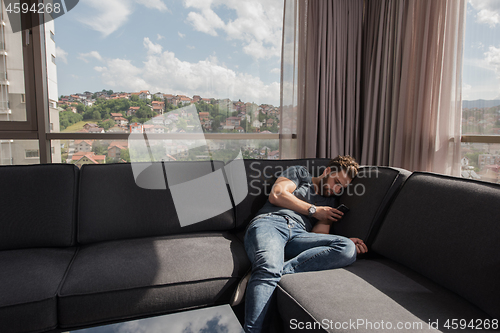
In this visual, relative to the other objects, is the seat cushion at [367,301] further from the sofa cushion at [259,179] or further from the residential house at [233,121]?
the residential house at [233,121]

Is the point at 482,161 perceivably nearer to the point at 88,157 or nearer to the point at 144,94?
the point at 144,94

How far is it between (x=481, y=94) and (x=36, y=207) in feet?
9.04

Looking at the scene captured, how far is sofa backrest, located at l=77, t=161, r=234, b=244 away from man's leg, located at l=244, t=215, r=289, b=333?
40cm

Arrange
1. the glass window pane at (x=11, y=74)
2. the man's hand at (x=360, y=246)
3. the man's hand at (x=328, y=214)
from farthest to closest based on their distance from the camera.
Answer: the glass window pane at (x=11, y=74) → the man's hand at (x=328, y=214) → the man's hand at (x=360, y=246)

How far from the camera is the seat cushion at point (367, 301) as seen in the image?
0.94 metres

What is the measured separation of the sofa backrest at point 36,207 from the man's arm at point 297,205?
44.7 inches

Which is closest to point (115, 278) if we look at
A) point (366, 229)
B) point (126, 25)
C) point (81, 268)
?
point (81, 268)

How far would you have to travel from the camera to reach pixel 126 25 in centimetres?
266

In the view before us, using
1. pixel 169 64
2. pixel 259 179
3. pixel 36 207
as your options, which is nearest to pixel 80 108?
pixel 169 64

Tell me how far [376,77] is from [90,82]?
2.50 metres

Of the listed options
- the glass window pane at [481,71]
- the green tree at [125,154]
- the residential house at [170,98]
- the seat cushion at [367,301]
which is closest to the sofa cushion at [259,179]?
the seat cushion at [367,301]

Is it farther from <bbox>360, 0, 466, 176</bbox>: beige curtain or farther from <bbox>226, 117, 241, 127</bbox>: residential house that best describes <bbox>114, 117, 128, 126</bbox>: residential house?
<bbox>360, 0, 466, 176</bbox>: beige curtain

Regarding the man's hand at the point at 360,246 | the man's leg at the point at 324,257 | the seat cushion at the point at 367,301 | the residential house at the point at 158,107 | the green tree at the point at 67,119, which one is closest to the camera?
the seat cushion at the point at 367,301

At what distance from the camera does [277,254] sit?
136cm
